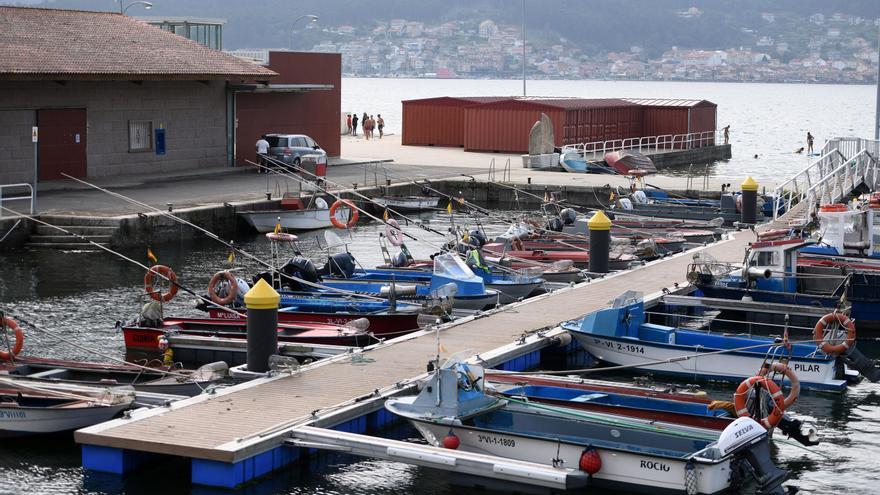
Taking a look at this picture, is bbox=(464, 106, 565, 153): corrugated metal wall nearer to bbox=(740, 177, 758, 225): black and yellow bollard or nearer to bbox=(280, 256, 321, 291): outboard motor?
bbox=(740, 177, 758, 225): black and yellow bollard

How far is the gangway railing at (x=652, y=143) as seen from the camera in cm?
6353

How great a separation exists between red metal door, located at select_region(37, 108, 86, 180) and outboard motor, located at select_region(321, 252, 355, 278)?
17962 millimetres

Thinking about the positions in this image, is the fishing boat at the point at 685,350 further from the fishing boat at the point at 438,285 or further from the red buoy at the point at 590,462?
the red buoy at the point at 590,462

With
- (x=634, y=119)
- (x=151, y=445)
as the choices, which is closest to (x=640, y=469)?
(x=151, y=445)

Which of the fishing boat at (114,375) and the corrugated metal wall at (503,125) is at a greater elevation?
the corrugated metal wall at (503,125)

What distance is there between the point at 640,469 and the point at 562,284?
1331 cm

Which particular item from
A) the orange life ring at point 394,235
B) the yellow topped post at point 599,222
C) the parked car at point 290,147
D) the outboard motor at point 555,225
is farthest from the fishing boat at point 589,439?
the parked car at point 290,147

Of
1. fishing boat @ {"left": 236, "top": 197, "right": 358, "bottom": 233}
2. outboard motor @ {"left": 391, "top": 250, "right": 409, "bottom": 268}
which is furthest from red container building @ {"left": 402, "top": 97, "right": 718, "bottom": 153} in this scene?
outboard motor @ {"left": 391, "top": 250, "right": 409, "bottom": 268}

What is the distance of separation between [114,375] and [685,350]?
30.7ft

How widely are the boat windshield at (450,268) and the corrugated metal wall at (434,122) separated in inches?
1551

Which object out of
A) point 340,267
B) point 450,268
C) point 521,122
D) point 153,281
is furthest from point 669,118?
point 153,281

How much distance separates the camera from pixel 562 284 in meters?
29.4

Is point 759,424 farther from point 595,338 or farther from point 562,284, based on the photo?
point 562,284

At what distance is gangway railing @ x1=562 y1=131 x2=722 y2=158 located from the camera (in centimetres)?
6353
